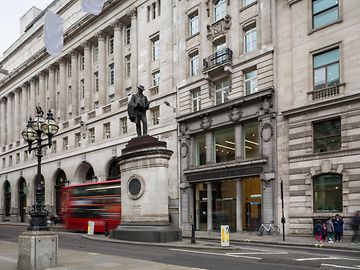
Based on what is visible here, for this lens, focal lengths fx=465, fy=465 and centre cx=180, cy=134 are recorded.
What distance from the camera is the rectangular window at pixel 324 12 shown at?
31.1 meters

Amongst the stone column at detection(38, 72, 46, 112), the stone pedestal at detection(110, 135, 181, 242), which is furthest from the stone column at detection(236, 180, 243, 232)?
the stone column at detection(38, 72, 46, 112)

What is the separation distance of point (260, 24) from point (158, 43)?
14667mm

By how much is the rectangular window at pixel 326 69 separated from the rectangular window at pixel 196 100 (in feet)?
40.4

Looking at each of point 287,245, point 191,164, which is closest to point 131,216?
point 287,245

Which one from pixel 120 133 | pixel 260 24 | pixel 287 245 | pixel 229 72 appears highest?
pixel 260 24

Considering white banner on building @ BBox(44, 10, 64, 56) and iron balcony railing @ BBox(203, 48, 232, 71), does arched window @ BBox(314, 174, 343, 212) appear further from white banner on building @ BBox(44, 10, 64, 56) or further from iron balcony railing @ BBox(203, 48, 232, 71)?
white banner on building @ BBox(44, 10, 64, 56)

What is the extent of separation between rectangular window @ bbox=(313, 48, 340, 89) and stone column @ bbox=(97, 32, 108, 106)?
29.0 m

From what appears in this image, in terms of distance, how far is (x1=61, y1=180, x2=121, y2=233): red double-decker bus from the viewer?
34.0 m

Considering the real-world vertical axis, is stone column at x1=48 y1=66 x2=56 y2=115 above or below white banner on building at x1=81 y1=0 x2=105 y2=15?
above

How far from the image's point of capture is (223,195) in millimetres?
38531

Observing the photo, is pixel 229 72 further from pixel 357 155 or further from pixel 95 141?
pixel 95 141

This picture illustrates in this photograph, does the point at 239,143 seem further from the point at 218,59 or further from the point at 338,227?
the point at 338,227

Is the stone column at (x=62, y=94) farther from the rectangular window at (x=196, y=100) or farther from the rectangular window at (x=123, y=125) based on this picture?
the rectangular window at (x=196, y=100)

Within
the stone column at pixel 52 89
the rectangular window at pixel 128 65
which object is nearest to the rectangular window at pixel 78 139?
the stone column at pixel 52 89
